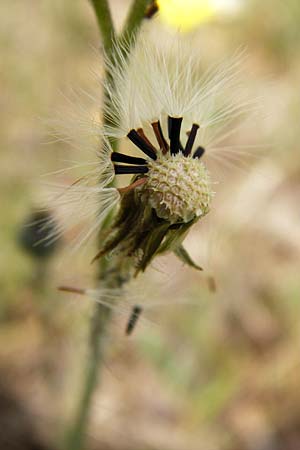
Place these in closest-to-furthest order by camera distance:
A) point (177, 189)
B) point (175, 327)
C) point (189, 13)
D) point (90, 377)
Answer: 1. point (177, 189)
2. point (90, 377)
3. point (189, 13)
4. point (175, 327)

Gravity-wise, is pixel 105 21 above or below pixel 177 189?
above

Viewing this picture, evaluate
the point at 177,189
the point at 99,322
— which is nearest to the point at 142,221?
the point at 177,189

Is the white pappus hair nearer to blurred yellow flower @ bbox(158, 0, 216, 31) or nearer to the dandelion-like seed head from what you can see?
the dandelion-like seed head

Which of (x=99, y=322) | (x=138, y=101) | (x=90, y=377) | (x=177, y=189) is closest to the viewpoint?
(x=177, y=189)

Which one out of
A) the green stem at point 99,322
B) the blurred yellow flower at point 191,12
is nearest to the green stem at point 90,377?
the green stem at point 99,322

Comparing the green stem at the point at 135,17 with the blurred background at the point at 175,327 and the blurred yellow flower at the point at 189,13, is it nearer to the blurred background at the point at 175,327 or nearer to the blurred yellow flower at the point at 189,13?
the blurred background at the point at 175,327

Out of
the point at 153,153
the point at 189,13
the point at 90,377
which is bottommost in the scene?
the point at 90,377

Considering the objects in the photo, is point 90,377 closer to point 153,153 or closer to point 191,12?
point 153,153
